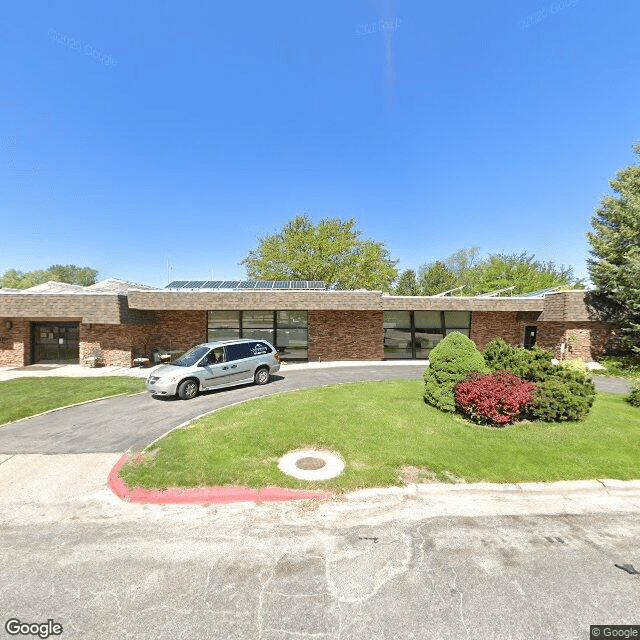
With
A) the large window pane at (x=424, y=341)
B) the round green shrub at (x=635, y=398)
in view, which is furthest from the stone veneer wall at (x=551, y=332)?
the round green shrub at (x=635, y=398)

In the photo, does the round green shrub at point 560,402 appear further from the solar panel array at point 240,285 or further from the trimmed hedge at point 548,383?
the solar panel array at point 240,285

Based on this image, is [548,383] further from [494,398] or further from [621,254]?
[621,254]

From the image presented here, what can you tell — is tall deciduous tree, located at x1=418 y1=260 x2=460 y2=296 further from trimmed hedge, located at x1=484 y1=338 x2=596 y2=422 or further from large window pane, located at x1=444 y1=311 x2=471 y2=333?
trimmed hedge, located at x1=484 y1=338 x2=596 y2=422

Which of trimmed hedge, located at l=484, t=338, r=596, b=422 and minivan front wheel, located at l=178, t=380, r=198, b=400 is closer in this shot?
trimmed hedge, located at l=484, t=338, r=596, b=422

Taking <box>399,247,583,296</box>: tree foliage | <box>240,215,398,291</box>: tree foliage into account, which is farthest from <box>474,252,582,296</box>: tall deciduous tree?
<box>240,215,398,291</box>: tree foliage

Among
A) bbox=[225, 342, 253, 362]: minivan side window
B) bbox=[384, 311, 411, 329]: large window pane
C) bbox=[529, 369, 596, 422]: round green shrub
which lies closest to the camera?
bbox=[529, 369, 596, 422]: round green shrub

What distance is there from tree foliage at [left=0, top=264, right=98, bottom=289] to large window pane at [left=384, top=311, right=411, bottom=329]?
83670mm

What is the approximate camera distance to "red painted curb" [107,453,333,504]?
5.79m

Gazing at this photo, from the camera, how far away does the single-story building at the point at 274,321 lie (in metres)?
17.7

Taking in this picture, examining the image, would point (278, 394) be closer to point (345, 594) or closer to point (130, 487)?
point (130, 487)

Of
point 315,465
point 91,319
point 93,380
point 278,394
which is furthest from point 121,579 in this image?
point 91,319

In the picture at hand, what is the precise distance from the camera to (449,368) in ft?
36.8

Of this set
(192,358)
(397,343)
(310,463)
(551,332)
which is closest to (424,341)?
(397,343)

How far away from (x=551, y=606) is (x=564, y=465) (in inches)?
178
